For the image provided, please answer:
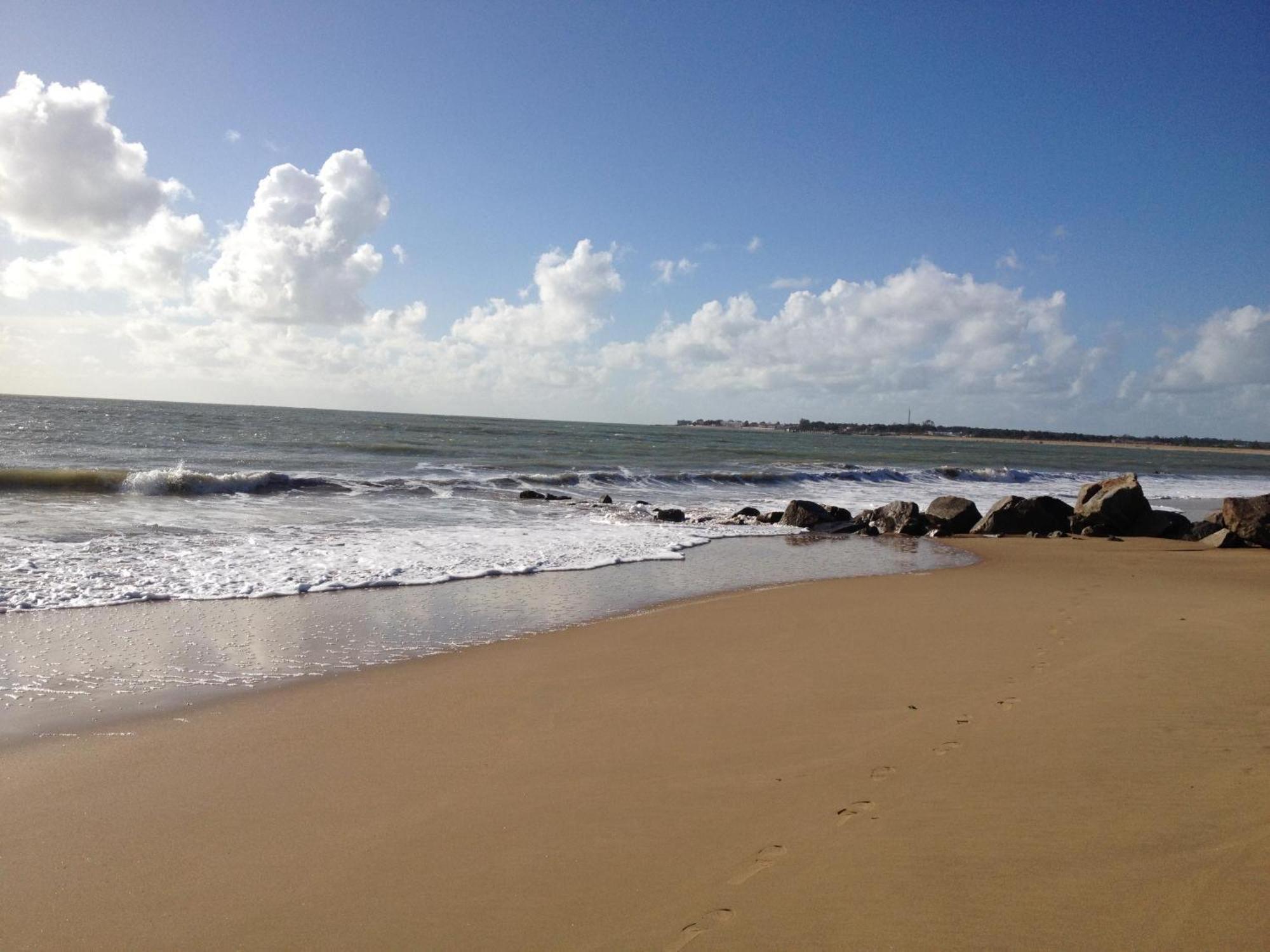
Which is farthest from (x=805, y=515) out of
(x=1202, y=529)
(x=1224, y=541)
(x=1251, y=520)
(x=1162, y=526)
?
(x=1251, y=520)

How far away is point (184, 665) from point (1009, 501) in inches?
647

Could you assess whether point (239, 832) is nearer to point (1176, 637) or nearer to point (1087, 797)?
point (1087, 797)

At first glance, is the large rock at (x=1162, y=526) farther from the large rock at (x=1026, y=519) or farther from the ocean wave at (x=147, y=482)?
the ocean wave at (x=147, y=482)

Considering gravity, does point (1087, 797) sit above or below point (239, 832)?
above

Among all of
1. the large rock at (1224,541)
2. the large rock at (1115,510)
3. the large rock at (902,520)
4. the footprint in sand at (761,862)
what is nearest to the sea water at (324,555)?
the large rock at (902,520)

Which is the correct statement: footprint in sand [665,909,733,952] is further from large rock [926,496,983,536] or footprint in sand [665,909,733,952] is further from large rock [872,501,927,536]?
large rock [926,496,983,536]

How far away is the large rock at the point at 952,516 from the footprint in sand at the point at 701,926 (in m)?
15.3

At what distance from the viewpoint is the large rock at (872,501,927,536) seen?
54.5 feet

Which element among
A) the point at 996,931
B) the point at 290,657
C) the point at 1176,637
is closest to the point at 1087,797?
the point at 996,931

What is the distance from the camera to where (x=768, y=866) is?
9.88ft

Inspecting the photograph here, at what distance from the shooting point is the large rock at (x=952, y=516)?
54.6 ft

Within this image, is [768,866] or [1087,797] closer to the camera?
[768,866]

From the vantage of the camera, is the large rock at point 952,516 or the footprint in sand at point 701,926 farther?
the large rock at point 952,516

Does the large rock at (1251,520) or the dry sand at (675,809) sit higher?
Result: the large rock at (1251,520)
